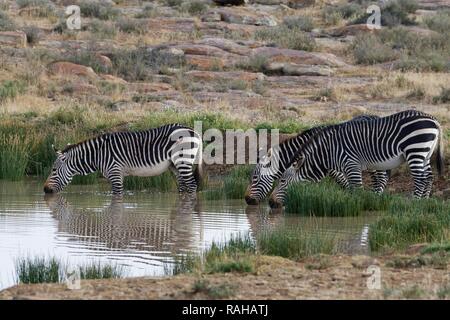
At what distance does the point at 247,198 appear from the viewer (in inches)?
673

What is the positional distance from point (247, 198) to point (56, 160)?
13.0 ft

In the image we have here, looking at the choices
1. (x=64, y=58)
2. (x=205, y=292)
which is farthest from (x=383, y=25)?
(x=205, y=292)

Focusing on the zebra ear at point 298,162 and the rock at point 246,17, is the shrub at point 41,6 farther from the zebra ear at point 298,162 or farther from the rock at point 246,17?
the zebra ear at point 298,162

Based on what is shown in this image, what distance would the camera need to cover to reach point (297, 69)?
33.7m

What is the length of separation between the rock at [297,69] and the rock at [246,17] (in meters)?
9.35

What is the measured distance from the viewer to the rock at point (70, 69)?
31781 millimetres

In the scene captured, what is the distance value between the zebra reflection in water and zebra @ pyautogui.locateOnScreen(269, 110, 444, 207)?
182 cm

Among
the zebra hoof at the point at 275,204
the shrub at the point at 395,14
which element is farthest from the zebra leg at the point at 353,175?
the shrub at the point at 395,14

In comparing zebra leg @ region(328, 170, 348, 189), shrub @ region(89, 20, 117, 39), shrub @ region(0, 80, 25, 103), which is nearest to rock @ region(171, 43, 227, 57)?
shrub @ region(89, 20, 117, 39)

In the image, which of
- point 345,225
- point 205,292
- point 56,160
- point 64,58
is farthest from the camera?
point 64,58

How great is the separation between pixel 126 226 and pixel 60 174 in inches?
169

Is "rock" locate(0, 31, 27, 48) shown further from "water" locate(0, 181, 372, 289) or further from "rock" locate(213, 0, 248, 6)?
"water" locate(0, 181, 372, 289)

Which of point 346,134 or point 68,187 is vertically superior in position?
point 346,134

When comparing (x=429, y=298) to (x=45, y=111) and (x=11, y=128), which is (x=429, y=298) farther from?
(x=45, y=111)
